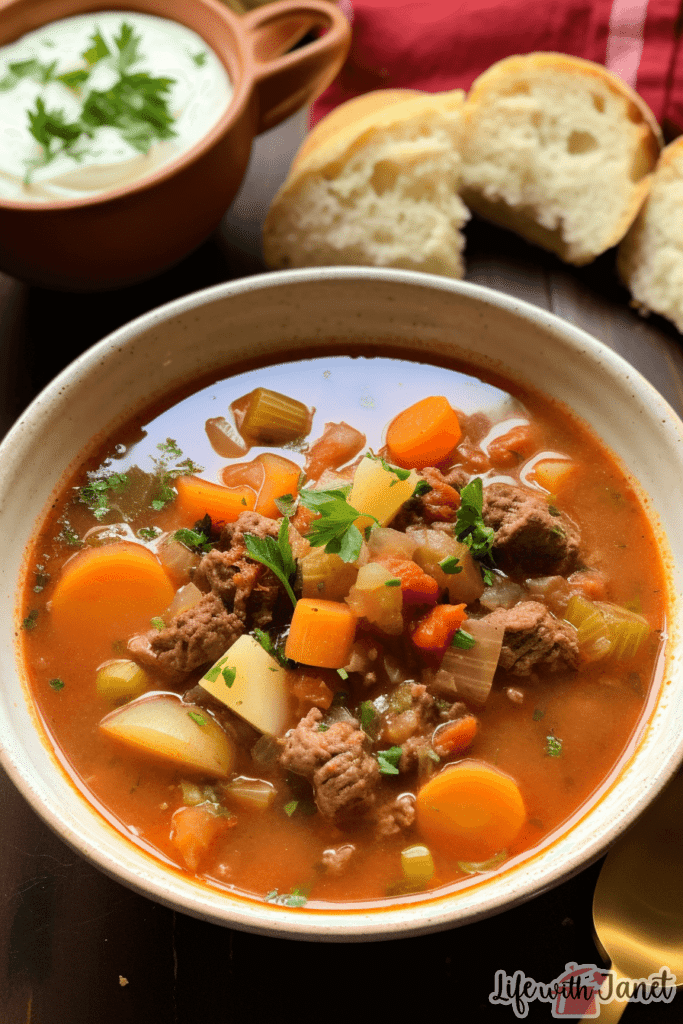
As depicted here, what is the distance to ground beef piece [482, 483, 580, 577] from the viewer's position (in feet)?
8.55

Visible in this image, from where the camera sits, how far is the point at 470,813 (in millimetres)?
2320

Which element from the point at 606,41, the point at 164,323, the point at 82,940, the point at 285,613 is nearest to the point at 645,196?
the point at 606,41

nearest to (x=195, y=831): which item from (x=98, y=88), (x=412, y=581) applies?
(x=412, y=581)

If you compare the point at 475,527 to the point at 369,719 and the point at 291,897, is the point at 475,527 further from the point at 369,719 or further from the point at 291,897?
the point at 291,897

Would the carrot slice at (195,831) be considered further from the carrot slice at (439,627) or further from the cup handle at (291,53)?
the cup handle at (291,53)

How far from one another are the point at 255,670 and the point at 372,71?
2973 mm

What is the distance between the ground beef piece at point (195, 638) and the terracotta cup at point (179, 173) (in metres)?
1.47

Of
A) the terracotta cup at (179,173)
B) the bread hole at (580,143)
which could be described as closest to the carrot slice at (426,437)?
the terracotta cup at (179,173)

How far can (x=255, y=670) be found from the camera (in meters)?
2.44

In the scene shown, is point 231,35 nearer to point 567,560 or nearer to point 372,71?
point 372,71

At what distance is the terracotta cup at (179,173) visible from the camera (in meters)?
3.06

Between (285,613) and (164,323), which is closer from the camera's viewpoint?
(285,613)

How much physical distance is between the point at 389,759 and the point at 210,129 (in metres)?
2.34

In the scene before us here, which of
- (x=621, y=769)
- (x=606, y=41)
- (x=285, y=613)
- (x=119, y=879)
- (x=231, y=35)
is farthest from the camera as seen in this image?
(x=606, y=41)
